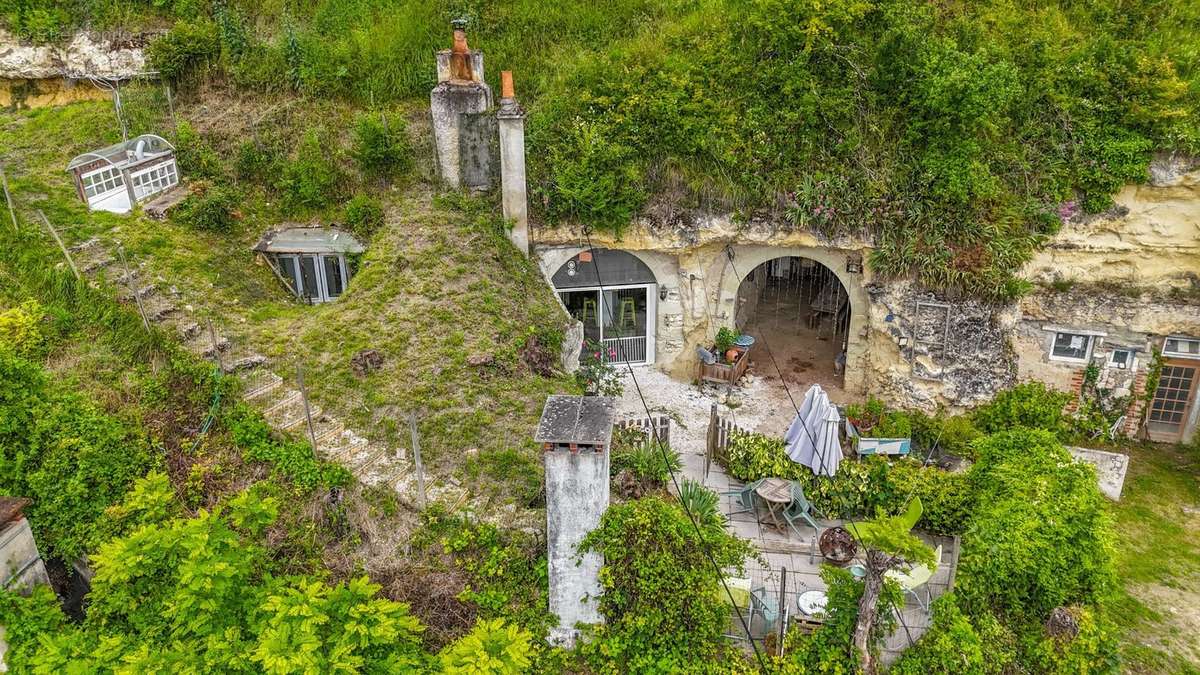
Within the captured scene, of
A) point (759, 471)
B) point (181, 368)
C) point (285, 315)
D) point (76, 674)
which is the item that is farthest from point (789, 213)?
point (76, 674)

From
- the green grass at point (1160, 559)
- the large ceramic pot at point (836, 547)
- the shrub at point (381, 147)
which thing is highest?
the shrub at point (381, 147)

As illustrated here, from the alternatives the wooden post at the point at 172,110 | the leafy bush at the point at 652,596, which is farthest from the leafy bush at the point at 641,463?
the wooden post at the point at 172,110

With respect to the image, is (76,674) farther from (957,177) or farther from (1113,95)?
(1113,95)

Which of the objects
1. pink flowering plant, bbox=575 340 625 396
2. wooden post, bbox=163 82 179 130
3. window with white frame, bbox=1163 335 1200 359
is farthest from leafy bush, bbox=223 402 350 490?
window with white frame, bbox=1163 335 1200 359

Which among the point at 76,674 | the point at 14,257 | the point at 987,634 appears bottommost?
the point at 987,634

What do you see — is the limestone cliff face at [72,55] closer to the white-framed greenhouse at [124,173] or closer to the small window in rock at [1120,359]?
the white-framed greenhouse at [124,173]

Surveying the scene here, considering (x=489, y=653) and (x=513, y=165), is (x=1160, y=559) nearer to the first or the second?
(x=489, y=653)
